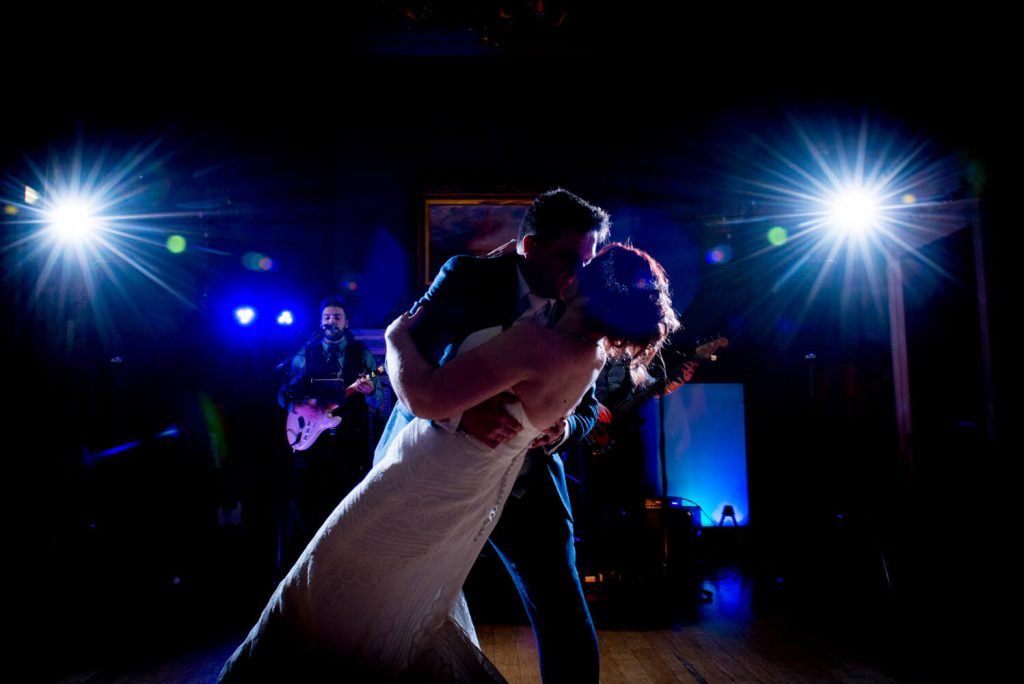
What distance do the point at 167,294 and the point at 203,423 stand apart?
128 cm

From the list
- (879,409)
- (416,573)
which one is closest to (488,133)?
(879,409)

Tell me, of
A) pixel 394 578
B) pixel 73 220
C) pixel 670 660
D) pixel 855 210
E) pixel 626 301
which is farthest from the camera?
pixel 855 210

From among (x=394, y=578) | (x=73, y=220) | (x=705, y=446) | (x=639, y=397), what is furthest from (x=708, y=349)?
(x=73, y=220)

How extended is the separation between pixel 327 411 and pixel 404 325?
123 inches

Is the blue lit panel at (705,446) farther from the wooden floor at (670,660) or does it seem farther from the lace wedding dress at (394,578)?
the lace wedding dress at (394,578)

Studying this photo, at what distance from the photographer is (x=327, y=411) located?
4.28 metres

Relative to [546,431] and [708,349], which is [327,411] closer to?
[708,349]

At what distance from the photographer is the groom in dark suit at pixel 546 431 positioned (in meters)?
1.39

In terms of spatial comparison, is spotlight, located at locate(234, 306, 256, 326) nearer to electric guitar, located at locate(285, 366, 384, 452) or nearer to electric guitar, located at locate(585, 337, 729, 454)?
electric guitar, located at locate(285, 366, 384, 452)

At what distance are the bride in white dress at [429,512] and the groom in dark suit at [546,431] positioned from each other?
9 cm

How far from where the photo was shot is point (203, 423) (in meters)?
5.11

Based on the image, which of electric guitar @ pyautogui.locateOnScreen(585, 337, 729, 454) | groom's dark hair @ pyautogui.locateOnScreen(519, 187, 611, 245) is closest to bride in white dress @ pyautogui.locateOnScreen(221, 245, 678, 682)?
groom's dark hair @ pyautogui.locateOnScreen(519, 187, 611, 245)

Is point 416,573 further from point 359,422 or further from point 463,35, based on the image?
point 463,35

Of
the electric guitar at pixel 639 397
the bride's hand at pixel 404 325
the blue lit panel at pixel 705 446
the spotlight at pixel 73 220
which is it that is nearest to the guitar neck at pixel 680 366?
the electric guitar at pixel 639 397
